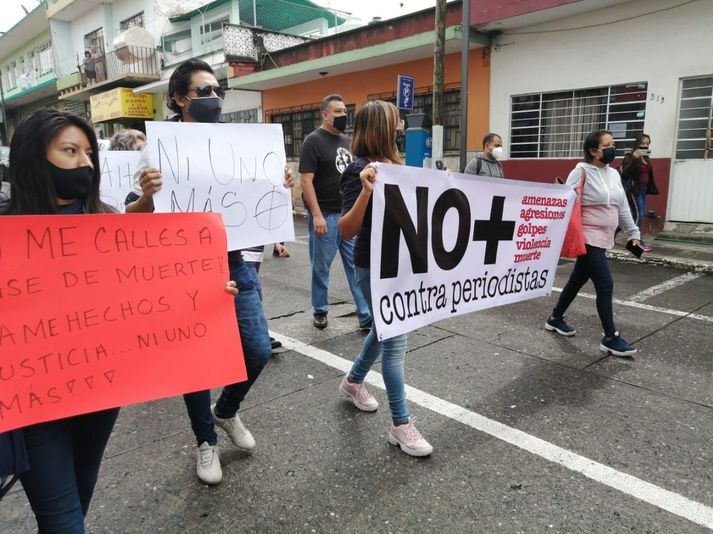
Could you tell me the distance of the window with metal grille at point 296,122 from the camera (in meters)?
16.0

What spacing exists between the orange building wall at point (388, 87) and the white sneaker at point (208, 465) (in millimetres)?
10285

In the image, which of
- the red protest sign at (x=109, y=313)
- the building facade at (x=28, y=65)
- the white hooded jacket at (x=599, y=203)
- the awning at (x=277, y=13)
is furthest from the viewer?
the building facade at (x=28, y=65)

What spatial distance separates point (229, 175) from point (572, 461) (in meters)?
2.22

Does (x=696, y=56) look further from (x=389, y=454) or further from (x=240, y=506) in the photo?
(x=240, y=506)

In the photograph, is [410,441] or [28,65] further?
[28,65]

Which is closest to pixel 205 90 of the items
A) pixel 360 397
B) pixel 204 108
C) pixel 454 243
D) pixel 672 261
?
pixel 204 108

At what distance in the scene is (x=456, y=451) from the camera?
2814 millimetres

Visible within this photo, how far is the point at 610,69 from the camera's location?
31.2 feet

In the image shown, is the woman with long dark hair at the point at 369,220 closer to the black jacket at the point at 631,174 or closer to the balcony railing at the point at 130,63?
the black jacket at the point at 631,174

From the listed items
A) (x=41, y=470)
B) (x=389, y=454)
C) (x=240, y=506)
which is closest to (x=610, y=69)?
(x=389, y=454)

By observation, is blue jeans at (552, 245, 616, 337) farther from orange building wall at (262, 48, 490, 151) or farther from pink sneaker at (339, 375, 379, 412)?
orange building wall at (262, 48, 490, 151)

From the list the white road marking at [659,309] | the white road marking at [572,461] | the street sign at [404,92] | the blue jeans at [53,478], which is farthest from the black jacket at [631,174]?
the blue jeans at [53,478]

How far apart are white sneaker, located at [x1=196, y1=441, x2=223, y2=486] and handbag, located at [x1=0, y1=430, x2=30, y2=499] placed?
1.11m

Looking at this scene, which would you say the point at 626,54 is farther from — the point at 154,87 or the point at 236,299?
the point at 154,87
